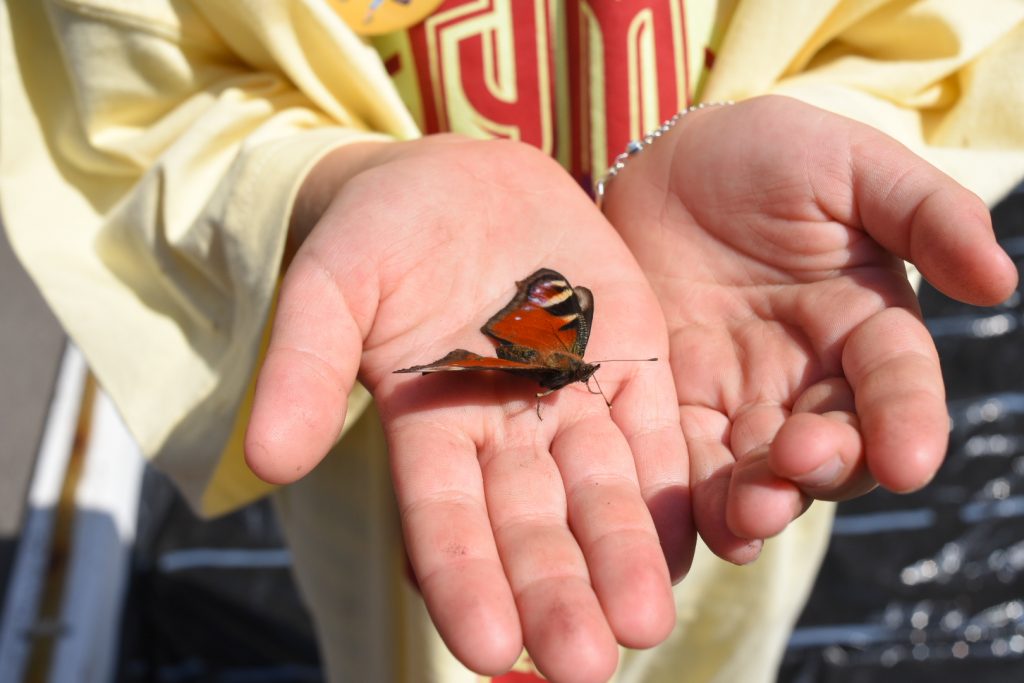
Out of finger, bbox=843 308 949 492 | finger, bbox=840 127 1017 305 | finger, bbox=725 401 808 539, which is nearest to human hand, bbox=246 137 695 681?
finger, bbox=725 401 808 539

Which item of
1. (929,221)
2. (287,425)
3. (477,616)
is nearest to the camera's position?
(477,616)

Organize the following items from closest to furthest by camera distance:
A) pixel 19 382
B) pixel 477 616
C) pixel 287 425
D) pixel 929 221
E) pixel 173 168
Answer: pixel 477 616, pixel 287 425, pixel 929 221, pixel 173 168, pixel 19 382

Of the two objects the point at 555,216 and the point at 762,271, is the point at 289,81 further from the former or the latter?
the point at 762,271

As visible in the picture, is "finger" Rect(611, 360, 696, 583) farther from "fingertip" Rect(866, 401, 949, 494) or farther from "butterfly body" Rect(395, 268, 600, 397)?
"fingertip" Rect(866, 401, 949, 494)

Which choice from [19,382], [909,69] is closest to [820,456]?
[909,69]

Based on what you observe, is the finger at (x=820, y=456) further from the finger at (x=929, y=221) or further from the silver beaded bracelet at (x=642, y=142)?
the silver beaded bracelet at (x=642, y=142)

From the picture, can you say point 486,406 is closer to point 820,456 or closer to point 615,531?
point 615,531
